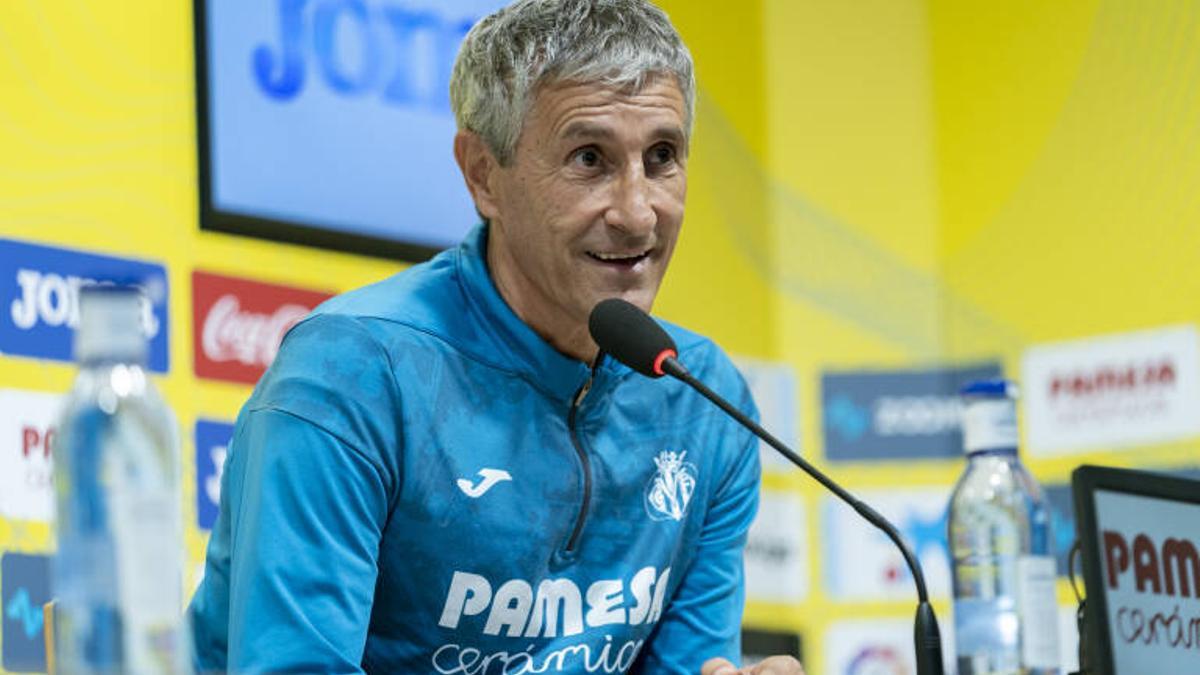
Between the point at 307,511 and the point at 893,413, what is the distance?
3290mm

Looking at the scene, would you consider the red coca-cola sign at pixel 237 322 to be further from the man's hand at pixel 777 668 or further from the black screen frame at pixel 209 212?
the man's hand at pixel 777 668

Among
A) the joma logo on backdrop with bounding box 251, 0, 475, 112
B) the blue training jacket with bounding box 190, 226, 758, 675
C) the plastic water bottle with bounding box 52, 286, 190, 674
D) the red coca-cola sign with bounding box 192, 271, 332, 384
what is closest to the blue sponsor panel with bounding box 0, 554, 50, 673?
the red coca-cola sign with bounding box 192, 271, 332, 384

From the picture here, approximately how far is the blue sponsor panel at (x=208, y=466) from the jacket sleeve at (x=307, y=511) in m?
1.49

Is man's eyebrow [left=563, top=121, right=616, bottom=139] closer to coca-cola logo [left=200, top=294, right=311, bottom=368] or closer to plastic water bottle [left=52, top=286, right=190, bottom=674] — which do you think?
plastic water bottle [left=52, top=286, right=190, bottom=674]

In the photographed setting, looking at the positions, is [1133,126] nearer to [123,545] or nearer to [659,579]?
[659,579]

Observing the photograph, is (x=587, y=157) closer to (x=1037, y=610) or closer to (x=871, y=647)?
(x=1037, y=610)

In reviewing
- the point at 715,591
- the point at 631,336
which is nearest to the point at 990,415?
the point at 715,591

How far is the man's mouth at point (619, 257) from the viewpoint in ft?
6.70

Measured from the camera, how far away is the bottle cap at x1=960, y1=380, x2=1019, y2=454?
100.0 inches

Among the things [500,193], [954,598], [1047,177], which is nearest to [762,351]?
[1047,177]

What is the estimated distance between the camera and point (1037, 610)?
2.29m

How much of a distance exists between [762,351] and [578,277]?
2.82 meters

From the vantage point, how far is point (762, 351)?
4828 mm

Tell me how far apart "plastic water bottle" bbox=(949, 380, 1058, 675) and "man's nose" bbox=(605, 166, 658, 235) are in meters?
0.67
